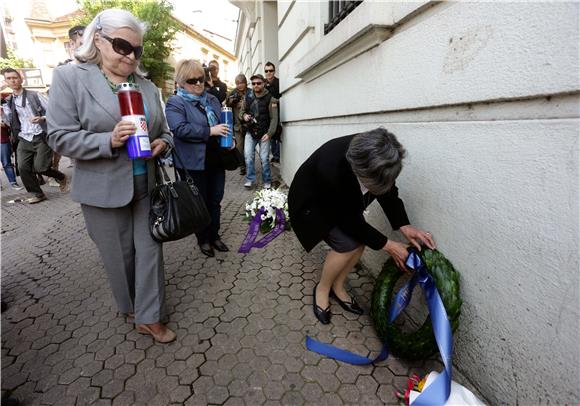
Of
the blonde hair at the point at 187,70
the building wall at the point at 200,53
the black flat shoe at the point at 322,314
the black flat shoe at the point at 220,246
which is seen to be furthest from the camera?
the building wall at the point at 200,53

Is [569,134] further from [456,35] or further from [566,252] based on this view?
[456,35]

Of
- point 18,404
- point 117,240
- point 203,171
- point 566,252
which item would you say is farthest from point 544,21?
point 18,404

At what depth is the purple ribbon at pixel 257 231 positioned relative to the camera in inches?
142

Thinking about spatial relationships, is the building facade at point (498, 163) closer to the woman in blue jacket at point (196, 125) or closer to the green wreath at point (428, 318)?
the green wreath at point (428, 318)

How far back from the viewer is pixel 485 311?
161cm

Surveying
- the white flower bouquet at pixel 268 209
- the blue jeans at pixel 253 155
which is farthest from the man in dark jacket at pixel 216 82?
the white flower bouquet at pixel 268 209

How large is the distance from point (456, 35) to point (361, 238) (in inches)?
46.2

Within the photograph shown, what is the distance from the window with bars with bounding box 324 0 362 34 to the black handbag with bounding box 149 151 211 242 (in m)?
2.19

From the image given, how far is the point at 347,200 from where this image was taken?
6.49ft

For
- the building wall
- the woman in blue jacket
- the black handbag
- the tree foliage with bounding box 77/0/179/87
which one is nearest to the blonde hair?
the woman in blue jacket

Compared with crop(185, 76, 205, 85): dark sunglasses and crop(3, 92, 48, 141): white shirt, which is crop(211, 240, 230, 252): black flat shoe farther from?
crop(3, 92, 48, 141): white shirt

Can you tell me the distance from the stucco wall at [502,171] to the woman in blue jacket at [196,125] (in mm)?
1502

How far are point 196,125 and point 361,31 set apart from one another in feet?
4.94

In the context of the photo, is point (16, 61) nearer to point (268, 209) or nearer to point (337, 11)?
point (268, 209)
